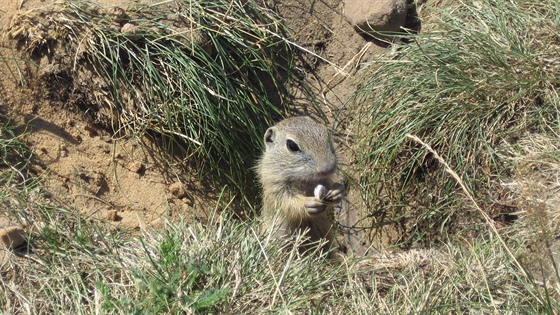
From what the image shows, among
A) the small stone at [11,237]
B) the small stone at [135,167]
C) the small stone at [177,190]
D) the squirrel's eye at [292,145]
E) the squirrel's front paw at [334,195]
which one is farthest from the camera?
the small stone at [177,190]

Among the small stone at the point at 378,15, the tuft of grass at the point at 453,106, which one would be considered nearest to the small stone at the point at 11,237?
the tuft of grass at the point at 453,106

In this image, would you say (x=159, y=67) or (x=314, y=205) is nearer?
(x=314, y=205)

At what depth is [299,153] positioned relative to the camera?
623 cm

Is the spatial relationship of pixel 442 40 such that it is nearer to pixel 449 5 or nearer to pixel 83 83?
pixel 449 5

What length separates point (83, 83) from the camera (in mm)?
6996

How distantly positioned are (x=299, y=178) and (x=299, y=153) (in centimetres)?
19

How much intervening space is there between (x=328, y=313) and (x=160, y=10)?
351cm

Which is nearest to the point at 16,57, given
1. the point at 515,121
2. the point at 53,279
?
the point at 53,279

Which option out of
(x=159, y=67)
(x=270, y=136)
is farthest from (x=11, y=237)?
(x=159, y=67)

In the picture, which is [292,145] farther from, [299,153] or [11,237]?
[11,237]

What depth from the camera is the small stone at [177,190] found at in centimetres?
723

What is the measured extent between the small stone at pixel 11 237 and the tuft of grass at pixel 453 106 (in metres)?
3.12

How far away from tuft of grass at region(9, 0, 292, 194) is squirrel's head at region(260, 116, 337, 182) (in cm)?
73

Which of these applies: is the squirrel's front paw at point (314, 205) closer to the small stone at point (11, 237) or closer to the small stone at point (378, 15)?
the small stone at point (11, 237)
